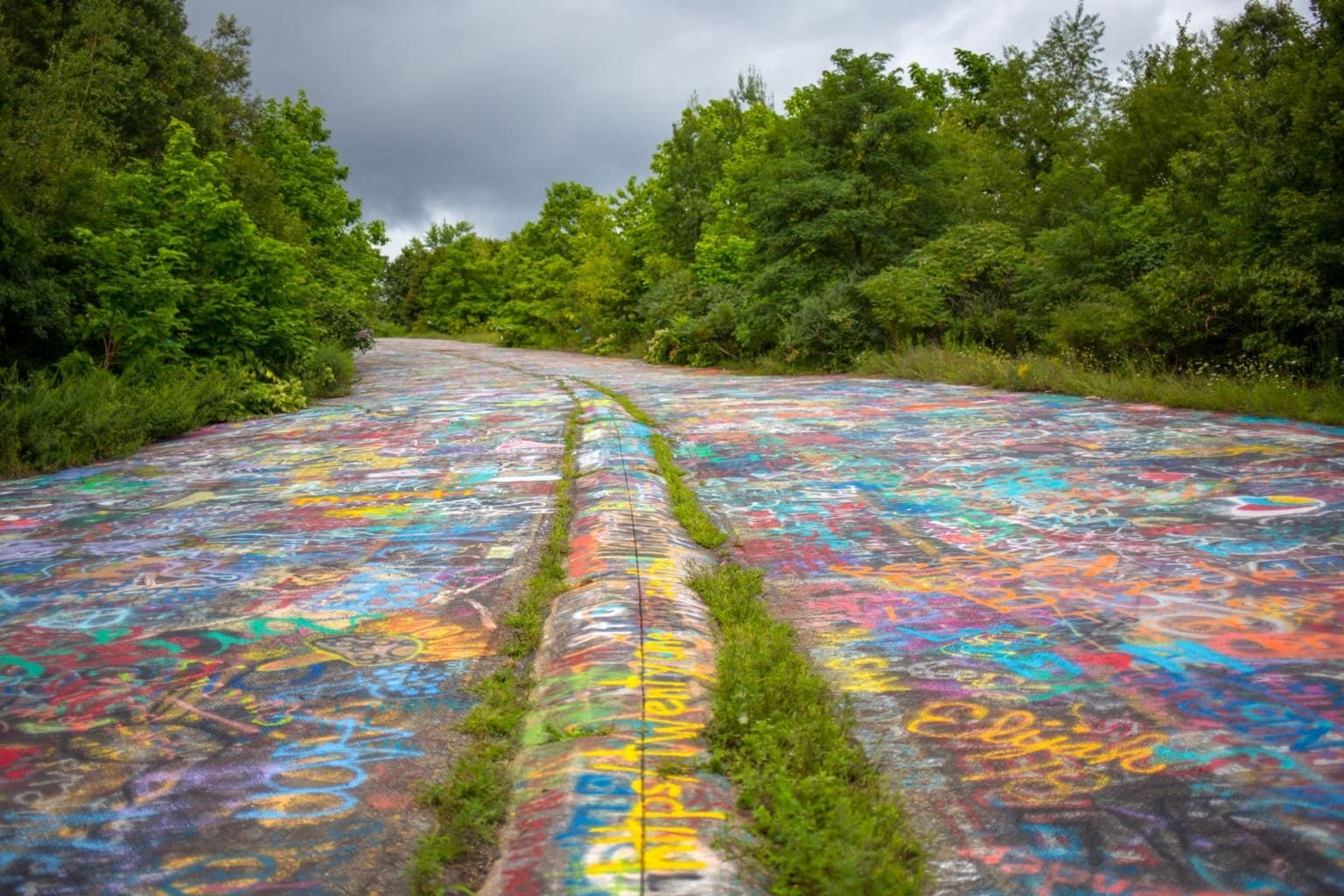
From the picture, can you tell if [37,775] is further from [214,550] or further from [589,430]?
[589,430]

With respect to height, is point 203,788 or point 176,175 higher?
point 176,175

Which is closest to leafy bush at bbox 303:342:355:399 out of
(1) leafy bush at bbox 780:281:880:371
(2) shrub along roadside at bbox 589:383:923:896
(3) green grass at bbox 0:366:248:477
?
(3) green grass at bbox 0:366:248:477

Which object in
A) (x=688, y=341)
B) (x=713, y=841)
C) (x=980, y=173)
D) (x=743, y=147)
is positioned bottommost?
(x=713, y=841)

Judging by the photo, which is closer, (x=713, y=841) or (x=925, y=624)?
(x=713, y=841)

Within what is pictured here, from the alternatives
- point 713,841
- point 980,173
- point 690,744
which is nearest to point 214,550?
point 690,744

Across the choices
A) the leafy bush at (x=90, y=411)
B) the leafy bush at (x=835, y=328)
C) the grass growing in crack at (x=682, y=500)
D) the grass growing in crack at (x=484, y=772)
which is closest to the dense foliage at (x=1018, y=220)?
the leafy bush at (x=835, y=328)

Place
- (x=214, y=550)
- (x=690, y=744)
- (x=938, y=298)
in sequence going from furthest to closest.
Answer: (x=938, y=298) → (x=214, y=550) → (x=690, y=744)

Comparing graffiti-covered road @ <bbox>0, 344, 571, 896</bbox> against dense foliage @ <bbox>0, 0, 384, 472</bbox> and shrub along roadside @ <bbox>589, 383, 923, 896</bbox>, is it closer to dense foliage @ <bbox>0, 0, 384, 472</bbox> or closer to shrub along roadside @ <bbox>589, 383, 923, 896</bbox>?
shrub along roadside @ <bbox>589, 383, 923, 896</bbox>

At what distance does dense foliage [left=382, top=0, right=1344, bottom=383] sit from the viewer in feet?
31.9

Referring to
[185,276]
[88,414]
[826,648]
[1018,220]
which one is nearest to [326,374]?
[185,276]

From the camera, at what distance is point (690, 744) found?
7.81 ft

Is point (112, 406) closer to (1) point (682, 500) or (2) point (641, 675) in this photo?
(1) point (682, 500)

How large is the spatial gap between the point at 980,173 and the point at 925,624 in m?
22.2

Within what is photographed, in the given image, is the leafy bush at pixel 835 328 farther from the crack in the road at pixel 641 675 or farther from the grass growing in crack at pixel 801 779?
the grass growing in crack at pixel 801 779
